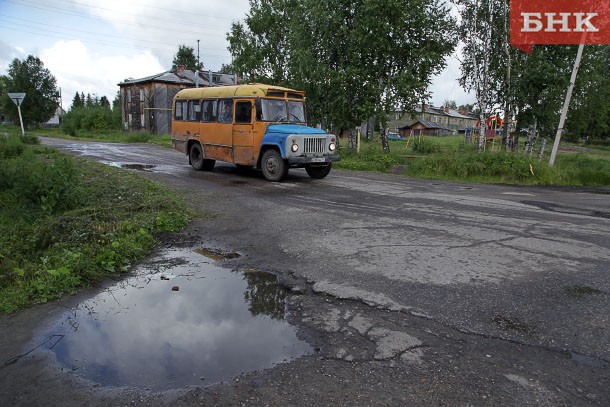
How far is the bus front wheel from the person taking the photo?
47.9 feet

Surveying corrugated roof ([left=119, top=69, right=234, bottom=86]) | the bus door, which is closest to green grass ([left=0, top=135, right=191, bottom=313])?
the bus door

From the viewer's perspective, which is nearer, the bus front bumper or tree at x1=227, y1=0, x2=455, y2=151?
the bus front bumper

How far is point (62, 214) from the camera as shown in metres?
6.94

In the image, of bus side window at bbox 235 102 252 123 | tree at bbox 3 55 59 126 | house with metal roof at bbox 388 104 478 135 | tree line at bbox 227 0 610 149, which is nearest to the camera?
bus side window at bbox 235 102 252 123

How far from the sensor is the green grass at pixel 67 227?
4711 mm

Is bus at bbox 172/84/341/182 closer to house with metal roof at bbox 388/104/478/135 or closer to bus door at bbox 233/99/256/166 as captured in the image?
bus door at bbox 233/99/256/166

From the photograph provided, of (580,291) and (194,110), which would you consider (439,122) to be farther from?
(580,291)

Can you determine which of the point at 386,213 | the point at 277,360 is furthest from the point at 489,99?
the point at 277,360

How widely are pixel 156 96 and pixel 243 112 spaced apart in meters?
34.1

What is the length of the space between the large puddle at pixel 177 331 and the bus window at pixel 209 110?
943 centimetres

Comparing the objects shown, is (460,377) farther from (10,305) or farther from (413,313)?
(10,305)

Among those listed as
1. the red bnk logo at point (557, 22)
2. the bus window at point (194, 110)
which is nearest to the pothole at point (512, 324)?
the bus window at point (194, 110)

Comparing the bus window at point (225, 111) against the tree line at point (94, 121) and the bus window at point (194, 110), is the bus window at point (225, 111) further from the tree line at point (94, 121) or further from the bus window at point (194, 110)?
the tree line at point (94, 121)

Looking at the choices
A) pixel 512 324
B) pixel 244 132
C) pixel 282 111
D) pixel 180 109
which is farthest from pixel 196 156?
pixel 512 324
